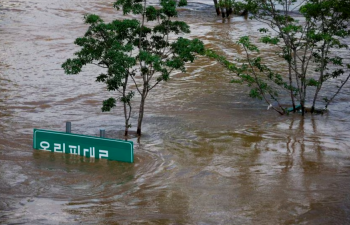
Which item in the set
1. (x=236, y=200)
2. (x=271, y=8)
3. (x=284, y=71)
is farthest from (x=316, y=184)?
(x=284, y=71)

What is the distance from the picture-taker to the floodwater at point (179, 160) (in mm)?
9000

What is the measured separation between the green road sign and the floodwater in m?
0.29

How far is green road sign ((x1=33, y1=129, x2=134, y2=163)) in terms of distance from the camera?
35.3ft

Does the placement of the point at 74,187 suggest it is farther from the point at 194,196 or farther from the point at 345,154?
the point at 345,154

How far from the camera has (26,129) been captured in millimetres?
13727

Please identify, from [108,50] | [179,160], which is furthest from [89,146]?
[108,50]

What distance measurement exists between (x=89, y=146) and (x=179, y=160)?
186 centimetres

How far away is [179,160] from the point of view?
460 inches

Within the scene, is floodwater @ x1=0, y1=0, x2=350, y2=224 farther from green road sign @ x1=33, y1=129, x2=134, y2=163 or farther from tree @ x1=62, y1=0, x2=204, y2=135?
tree @ x1=62, y1=0, x2=204, y2=135

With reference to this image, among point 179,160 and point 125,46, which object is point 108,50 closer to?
point 125,46

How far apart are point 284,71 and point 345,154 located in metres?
8.61

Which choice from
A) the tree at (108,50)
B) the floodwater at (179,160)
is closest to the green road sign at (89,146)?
the floodwater at (179,160)

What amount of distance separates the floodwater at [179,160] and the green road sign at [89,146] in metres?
0.29

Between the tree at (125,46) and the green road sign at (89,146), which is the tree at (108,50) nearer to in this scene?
the tree at (125,46)
